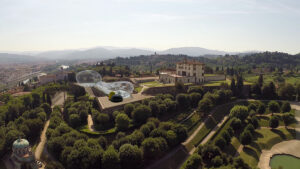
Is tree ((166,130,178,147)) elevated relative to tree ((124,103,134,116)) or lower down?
lower down

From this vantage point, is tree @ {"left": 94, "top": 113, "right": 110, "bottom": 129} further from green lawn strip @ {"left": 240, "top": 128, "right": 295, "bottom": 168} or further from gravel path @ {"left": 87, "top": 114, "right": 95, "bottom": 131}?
green lawn strip @ {"left": 240, "top": 128, "right": 295, "bottom": 168}

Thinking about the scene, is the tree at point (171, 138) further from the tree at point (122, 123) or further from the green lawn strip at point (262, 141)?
the green lawn strip at point (262, 141)

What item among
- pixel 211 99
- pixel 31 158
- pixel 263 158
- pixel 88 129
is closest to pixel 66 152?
pixel 31 158

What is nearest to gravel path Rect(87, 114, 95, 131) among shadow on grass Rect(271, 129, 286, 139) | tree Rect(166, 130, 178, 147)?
tree Rect(166, 130, 178, 147)

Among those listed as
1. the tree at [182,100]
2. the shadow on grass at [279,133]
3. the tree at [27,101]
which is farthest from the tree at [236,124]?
the tree at [27,101]

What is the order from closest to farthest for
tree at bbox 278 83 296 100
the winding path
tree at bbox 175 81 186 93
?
the winding path < tree at bbox 278 83 296 100 < tree at bbox 175 81 186 93

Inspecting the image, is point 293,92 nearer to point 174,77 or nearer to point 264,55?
point 174,77
